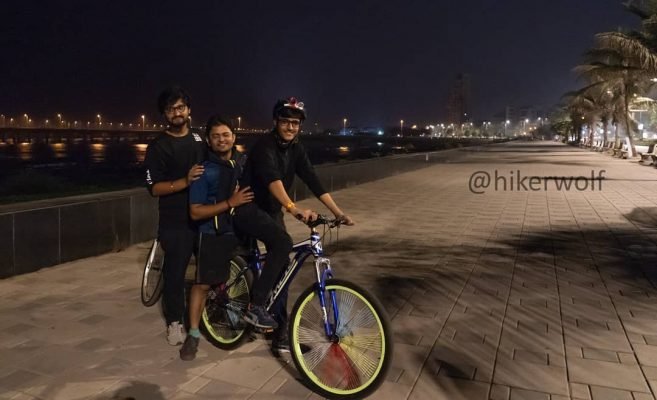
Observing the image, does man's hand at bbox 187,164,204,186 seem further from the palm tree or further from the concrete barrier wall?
the palm tree

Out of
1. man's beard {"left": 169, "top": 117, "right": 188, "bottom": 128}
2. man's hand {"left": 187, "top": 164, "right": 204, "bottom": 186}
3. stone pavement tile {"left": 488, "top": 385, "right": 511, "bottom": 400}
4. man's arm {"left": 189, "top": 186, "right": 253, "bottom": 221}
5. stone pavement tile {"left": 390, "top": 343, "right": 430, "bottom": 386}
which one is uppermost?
man's beard {"left": 169, "top": 117, "right": 188, "bottom": 128}

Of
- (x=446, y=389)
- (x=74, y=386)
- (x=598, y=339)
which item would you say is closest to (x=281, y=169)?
(x=446, y=389)

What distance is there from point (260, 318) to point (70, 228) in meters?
4.04

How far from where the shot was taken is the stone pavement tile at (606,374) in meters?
3.71

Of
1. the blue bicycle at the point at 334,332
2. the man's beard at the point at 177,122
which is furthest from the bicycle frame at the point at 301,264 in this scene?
the man's beard at the point at 177,122

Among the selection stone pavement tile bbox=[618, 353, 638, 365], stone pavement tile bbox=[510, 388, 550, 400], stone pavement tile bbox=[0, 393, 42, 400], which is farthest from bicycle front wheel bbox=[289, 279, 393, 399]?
stone pavement tile bbox=[618, 353, 638, 365]

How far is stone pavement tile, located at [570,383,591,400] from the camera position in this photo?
140 inches

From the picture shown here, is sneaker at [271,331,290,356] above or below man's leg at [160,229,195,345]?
below

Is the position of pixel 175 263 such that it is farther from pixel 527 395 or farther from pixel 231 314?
pixel 527 395

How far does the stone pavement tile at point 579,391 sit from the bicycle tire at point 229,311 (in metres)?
2.22

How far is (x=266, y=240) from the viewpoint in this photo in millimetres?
3811

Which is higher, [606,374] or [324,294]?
[324,294]

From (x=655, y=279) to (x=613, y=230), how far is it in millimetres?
3357

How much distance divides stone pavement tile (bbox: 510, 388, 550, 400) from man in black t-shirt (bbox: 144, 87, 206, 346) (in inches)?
92.3
